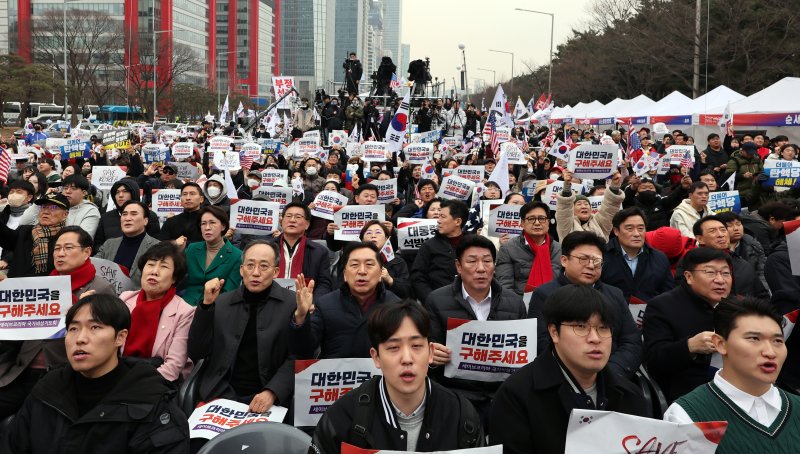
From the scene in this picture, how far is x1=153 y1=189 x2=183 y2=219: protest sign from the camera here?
9.26 m

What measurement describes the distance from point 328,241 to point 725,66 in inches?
1323

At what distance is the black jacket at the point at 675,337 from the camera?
428cm

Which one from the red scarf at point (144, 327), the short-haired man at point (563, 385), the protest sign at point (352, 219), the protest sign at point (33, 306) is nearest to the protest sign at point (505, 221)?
the protest sign at point (352, 219)

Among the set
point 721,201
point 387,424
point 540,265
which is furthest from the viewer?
point 721,201

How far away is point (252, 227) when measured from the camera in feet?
27.0

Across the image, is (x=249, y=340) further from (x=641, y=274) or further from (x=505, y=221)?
(x=505, y=221)

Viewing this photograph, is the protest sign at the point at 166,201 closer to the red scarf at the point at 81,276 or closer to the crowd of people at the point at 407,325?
the crowd of people at the point at 407,325

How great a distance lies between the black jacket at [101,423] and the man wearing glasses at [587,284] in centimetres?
230

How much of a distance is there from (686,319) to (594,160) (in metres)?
5.47

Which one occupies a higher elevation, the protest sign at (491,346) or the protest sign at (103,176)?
the protest sign at (103,176)

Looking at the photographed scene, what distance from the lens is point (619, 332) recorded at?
4555mm

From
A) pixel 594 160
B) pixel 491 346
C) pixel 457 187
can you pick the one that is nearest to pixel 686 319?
A: pixel 491 346

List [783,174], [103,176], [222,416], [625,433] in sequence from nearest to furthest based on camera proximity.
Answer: [625,433] → [222,416] → [783,174] → [103,176]

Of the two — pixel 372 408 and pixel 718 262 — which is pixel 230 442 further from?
pixel 718 262
